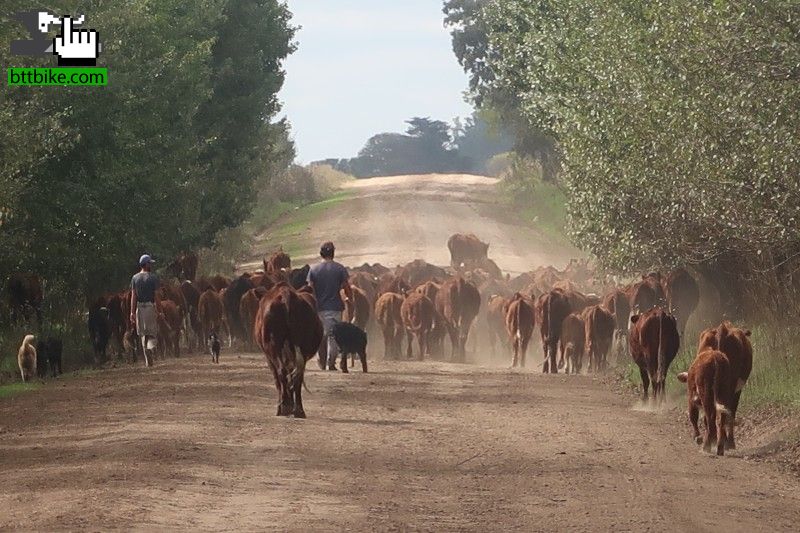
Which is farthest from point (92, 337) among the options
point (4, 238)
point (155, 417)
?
point (155, 417)

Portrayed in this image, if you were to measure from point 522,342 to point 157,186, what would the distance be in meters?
9.53

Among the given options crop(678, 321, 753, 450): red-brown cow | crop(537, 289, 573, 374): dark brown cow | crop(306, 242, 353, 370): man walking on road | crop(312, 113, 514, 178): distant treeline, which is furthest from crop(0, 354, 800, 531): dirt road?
crop(312, 113, 514, 178): distant treeline

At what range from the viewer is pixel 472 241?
44.2 m

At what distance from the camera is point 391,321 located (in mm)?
28016

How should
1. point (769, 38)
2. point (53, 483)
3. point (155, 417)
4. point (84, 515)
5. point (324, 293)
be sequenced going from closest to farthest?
point (84, 515)
point (53, 483)
point (769, 38)
point (155, 417)
point (324, 293)

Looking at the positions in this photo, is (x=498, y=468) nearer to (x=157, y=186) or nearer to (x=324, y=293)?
(x=324, y=293)

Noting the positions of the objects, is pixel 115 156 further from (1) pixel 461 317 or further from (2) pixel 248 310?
(1) pixel 461 317

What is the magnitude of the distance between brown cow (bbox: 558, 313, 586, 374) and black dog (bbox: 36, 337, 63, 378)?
8.20 meters

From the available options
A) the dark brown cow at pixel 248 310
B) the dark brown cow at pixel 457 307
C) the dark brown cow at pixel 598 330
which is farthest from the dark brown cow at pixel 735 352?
the dark brown cow at pixel 457 307

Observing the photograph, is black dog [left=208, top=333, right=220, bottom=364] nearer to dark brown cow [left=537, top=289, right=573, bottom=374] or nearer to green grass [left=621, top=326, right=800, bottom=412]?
dark brown cow [left=537, top=289, right=573, bottom=374]

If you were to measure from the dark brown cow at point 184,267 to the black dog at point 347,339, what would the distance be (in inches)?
642

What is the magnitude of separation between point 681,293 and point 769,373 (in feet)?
24.1

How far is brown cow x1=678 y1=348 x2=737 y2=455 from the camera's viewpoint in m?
14.8

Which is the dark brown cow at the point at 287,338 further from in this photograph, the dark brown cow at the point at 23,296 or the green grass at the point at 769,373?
the dark brown cow at the point at 23,296
